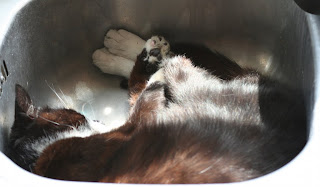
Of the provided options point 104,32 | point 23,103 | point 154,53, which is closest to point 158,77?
point 154,53

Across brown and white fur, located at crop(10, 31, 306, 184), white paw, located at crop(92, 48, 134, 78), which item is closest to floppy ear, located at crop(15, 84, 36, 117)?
brown and white fur, located at crop(10, 31, 306, 184)

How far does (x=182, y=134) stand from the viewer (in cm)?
90

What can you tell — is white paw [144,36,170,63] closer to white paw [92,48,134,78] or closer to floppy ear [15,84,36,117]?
white paw [92,48,134,78]

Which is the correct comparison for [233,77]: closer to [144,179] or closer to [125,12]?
[125,12]

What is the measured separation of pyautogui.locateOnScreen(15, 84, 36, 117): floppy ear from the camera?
1042 mm

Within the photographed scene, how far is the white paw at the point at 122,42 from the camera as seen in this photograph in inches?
51.9

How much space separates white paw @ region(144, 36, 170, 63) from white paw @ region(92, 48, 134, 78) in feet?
0.28

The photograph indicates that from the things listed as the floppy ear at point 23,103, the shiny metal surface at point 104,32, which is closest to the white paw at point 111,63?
the shiny metal surface at point 104,32

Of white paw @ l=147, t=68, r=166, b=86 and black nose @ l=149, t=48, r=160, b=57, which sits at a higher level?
black nose @ l=149, t=48, r=160, b=57

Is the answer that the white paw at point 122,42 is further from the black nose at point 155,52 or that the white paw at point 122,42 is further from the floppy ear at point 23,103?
the floppy ear at point 23,103

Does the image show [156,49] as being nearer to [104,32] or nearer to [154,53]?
[154,53]

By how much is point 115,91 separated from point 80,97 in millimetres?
108

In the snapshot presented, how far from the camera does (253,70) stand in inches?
47.5

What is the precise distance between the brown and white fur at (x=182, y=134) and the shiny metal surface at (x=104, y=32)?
0.28 ft
